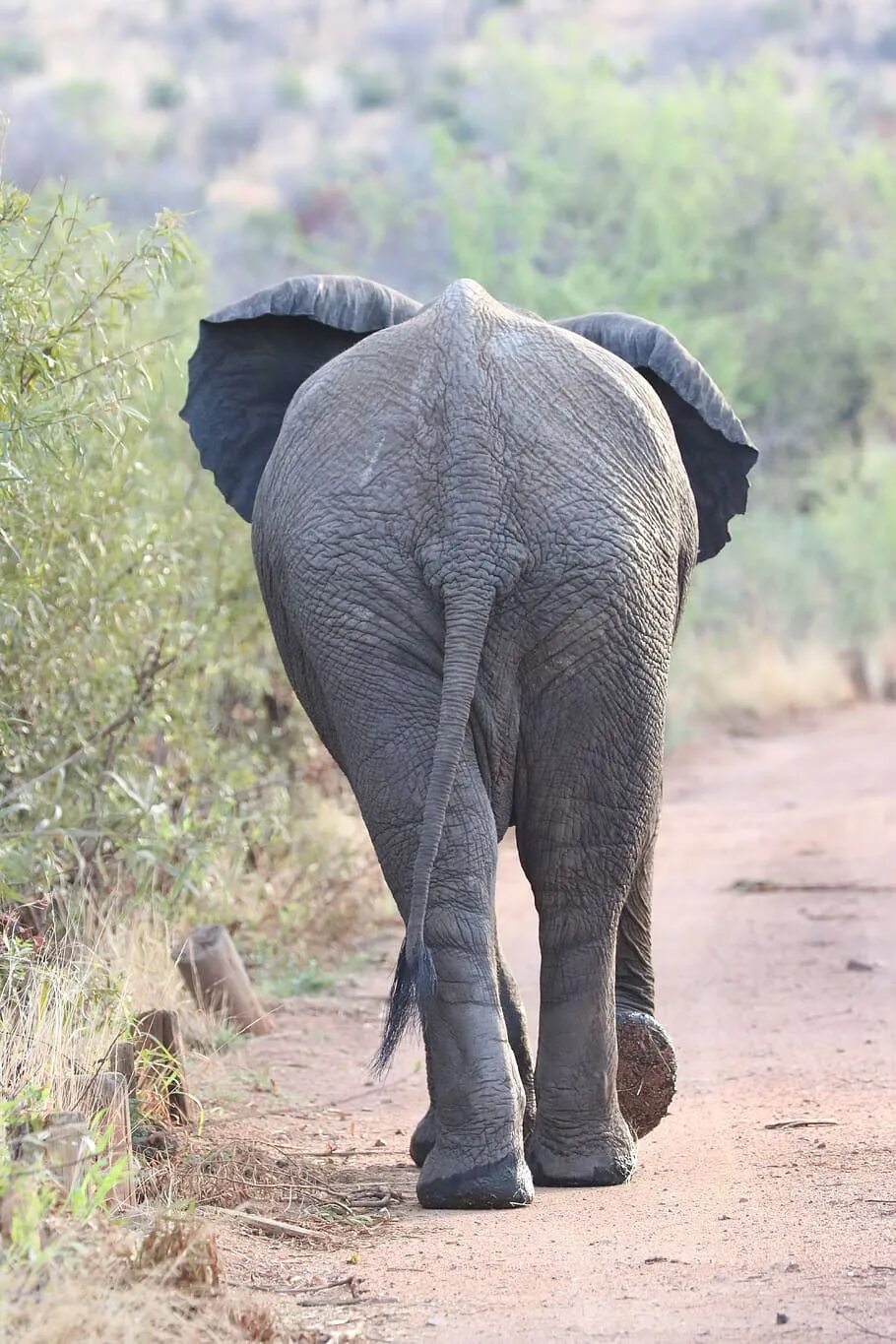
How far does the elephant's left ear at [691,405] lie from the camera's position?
17.9ft

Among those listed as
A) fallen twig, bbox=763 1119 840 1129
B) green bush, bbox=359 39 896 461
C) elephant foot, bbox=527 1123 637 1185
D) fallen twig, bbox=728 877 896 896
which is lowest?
elephant foot, bbox=527 1123 637 1185

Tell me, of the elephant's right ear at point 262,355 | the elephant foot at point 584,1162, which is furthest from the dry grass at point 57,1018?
the elephant's right ear at point 262,355

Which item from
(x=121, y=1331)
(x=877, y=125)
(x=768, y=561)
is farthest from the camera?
(x=877, y=125)

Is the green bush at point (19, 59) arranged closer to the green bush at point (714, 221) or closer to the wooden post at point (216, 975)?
the green bush at point (714, 221)

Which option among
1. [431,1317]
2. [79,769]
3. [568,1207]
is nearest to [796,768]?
[79,769]

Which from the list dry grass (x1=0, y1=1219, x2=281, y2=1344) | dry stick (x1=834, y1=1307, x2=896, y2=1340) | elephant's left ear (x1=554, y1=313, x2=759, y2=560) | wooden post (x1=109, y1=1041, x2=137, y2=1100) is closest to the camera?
dry grass (x1=0, y1=1219, x2=281, y2=1344)

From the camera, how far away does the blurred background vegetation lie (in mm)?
6492

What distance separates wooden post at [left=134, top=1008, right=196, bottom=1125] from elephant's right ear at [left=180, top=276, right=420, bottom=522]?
57.4 inches

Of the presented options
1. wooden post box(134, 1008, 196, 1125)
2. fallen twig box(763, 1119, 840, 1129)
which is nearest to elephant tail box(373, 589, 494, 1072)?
wooden post box(134, 1008, 196, 1125)

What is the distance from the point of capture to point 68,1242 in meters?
3.45

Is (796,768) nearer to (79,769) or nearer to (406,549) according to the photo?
(79,769)

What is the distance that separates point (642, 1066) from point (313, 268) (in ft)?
75.9

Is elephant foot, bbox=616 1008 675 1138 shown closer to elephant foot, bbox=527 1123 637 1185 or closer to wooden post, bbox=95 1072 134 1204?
elephant foot, bbox=527 1123 637 1185

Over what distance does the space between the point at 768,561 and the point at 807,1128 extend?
1705 cm
